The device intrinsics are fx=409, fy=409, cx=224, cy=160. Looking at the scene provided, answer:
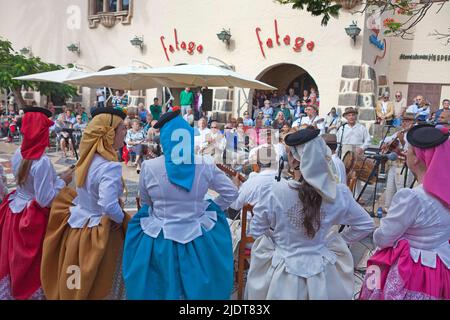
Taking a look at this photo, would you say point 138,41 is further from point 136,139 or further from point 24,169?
point 24,169

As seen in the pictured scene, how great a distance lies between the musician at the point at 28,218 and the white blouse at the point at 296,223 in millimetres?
1708

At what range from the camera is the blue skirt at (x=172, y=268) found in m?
2.54

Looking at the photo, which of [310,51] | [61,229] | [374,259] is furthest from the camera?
[310,51]

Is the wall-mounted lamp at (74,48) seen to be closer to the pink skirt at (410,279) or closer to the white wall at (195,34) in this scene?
the white wall at (195,34)

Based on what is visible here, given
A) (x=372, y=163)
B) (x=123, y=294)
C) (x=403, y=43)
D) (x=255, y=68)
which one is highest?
(x=403, y=43)

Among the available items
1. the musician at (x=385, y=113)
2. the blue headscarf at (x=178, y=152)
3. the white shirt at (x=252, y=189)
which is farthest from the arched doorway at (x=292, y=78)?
the blue headscarf at (x=178, y=152)

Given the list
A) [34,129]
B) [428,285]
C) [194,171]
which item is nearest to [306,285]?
[428,285]

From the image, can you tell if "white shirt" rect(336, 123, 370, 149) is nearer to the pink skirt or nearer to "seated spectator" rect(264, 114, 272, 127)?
"seated spectator" rect(264, 114, 272, 127)

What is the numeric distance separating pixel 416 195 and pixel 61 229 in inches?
93.7

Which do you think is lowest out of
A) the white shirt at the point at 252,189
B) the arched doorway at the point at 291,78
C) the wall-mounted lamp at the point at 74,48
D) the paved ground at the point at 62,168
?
the paved ground at the point at 62,168

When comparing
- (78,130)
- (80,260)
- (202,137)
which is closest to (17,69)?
(78,130)

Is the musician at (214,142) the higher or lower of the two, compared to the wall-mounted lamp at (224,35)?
lower

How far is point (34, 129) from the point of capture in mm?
3125
